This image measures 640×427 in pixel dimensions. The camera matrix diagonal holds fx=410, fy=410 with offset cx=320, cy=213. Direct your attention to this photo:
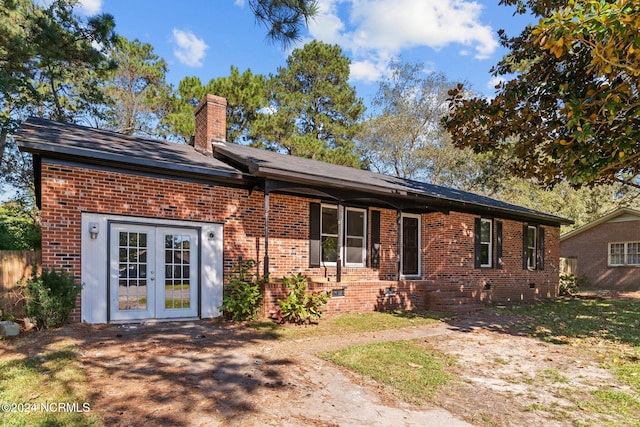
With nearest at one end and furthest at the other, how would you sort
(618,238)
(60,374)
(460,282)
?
(60,374) < (460,282) < (618,238)

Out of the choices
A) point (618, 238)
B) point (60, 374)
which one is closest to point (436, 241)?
point (60, 374)

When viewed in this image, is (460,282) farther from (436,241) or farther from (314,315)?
(314,315)

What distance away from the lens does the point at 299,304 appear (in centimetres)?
864

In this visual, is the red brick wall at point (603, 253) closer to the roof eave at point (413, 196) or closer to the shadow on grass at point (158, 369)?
the roof eave at point (413, 196)

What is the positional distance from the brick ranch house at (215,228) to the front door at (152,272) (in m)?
0.02

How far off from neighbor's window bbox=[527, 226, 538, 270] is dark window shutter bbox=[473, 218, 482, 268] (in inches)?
143

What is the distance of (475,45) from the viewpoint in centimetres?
1569

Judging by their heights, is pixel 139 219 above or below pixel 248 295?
above

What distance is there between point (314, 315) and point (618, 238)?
20.9 meters

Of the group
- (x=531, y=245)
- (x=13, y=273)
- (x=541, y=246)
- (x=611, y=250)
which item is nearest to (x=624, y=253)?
(x=611, y=250)

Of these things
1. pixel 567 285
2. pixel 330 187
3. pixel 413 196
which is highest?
pixel 330 187

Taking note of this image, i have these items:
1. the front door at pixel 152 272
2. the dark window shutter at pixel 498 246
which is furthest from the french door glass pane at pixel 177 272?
the dark window shutter at pixel 498 246

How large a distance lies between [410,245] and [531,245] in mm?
6504

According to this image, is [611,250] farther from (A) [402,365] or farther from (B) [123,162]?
(B) [123,162]
